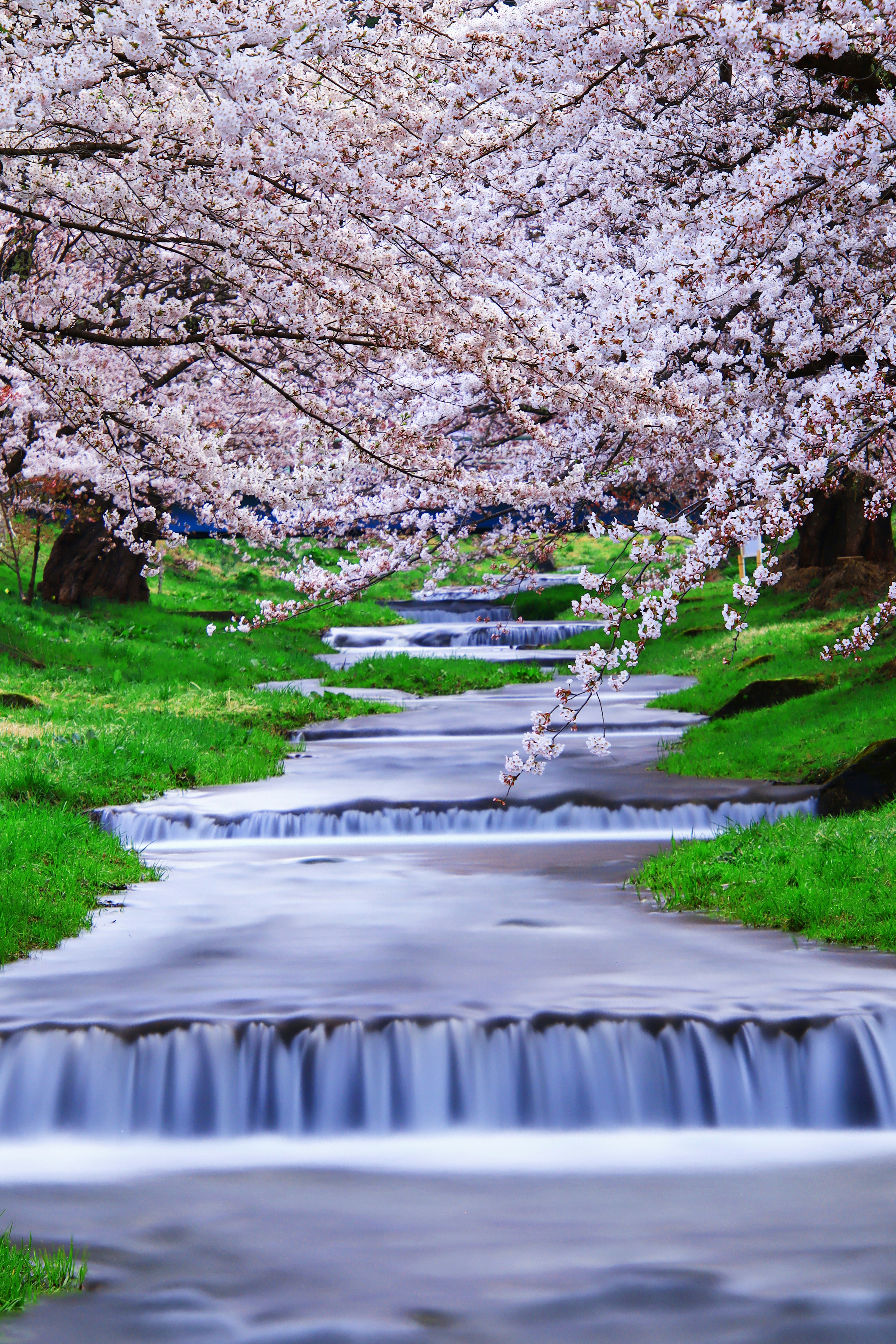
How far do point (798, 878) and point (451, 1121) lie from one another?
3.73 metres

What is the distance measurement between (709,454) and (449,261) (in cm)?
254

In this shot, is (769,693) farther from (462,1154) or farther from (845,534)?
(462,1154)

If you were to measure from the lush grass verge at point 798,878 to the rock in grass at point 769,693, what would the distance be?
193 inches

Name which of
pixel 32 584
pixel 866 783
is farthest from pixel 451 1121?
pixel 32 584

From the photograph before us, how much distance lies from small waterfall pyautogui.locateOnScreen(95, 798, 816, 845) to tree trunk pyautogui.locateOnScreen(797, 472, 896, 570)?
12.0 m

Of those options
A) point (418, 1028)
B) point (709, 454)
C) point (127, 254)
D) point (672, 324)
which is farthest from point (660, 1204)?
point (127, 254)

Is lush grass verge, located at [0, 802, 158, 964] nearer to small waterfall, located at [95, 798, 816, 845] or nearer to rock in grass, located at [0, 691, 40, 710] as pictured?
small waterfall, located at [95, 798, 816, 845]

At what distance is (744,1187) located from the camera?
243 inches

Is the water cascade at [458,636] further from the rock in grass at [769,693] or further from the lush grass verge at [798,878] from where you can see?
the lush grass verge at [798,878]

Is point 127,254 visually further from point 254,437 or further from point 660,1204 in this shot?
point 254,437

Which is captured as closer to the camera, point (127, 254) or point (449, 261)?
point (449, 261)

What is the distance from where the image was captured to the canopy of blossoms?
714 cm

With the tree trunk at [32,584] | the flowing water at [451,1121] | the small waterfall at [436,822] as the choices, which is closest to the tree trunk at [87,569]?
the tree trunk at [32,584]

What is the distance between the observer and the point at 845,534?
25.6m
